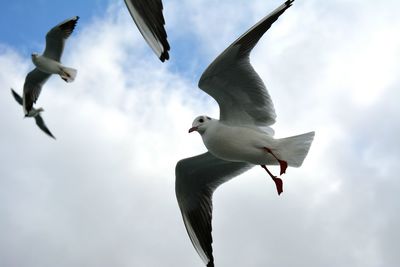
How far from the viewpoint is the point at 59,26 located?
10805mm

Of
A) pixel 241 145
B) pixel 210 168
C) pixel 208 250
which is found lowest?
pixel 208 250

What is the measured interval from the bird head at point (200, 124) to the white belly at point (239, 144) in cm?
12

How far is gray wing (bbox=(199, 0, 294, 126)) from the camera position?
4.53 meters

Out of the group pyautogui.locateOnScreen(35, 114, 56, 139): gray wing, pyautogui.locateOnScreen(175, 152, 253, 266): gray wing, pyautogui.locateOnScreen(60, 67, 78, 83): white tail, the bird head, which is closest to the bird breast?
the bird head

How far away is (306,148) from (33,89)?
8.57 meters

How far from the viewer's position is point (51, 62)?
1120 cm

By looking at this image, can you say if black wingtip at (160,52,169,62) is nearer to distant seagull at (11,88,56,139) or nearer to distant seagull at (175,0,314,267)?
distant seagull at (175,0,314,267)

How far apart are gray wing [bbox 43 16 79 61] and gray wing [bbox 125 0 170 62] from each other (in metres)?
9.06

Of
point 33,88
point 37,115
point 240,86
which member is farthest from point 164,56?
point 37,115

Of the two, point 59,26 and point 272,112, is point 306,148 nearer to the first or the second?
point 272,112

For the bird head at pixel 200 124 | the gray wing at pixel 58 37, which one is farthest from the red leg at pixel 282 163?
the gray wing at pixel 58 37

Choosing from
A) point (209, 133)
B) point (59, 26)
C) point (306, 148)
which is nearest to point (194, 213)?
point (209, 133)

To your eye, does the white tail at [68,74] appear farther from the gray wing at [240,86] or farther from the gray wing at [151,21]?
the gray wing at [151,21]

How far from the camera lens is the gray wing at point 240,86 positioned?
453 cm
